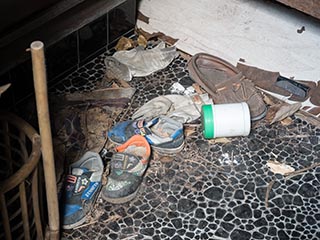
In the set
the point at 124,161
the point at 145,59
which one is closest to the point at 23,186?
the point at 124,161

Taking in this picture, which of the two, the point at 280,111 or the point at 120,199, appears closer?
the point at 120,199

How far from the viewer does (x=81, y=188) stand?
1523 millimetres

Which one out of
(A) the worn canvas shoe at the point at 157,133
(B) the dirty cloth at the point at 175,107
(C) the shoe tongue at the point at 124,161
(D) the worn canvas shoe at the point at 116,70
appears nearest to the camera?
(C) the shoe tongue at the point at 124,161

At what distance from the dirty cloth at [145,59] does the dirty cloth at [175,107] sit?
0.55 feet

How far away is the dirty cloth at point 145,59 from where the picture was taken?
198cm

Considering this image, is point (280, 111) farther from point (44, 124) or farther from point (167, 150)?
point (44, 124)

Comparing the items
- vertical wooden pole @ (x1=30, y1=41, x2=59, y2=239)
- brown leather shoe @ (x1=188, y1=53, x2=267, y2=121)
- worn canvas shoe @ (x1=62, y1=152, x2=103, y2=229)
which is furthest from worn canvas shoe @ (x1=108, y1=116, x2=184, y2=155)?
vertical wooden pole @ (x1=30, y1=41, x2=59, y2=239)

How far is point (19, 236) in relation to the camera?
1.32m

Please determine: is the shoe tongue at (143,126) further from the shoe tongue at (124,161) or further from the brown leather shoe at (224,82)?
the brown leather shoe at (224,82)

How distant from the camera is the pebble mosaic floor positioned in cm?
150

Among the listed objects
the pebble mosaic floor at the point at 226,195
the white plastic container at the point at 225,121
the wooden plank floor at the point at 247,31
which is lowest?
the pebble mosaic floor at the point at 226,195

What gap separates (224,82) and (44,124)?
925 millimetres

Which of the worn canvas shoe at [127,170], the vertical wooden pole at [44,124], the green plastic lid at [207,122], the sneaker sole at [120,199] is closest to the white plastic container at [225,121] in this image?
the green plastic lid at [207,122]

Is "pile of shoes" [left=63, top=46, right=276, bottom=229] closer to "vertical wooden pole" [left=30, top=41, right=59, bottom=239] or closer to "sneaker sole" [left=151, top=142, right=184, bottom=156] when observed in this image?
"sneaker sole" [left=151, top=142, right=184, bottom=156]
